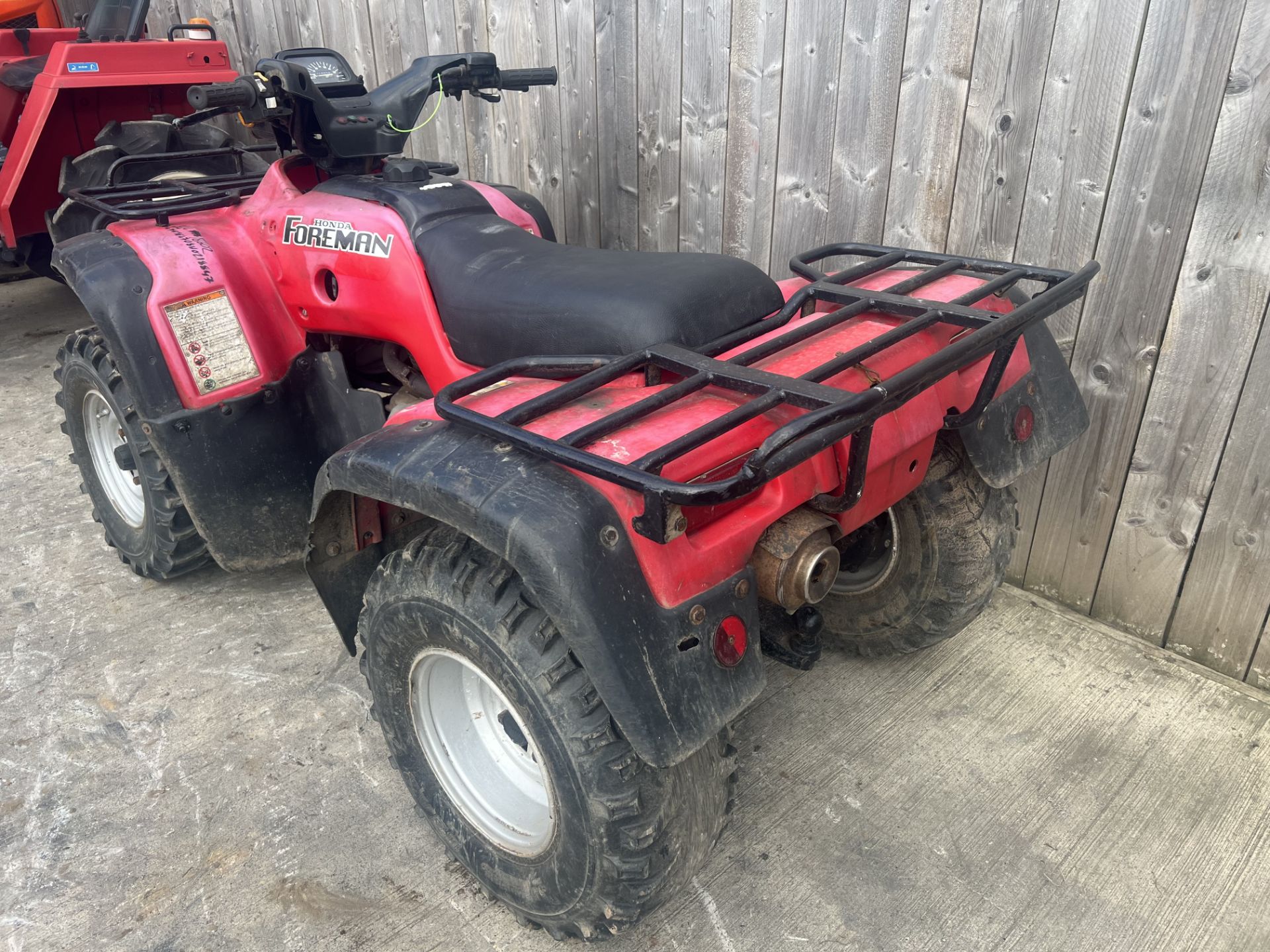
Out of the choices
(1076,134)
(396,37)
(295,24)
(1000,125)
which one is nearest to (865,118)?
(1000,125)

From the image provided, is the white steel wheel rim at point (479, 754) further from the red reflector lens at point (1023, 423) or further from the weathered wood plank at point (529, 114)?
the weathered wood plank at point (529, 114)

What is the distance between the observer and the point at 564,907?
1.74m

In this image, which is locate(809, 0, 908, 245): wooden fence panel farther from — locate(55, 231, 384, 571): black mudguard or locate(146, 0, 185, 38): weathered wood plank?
locate(146, 0, 185, 38): weathered wood plank

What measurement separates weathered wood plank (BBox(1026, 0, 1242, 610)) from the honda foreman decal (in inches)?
74.2

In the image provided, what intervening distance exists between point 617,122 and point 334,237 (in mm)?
1543

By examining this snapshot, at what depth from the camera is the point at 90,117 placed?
448 cm

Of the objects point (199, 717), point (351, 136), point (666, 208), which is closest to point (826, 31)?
point (666, 208)

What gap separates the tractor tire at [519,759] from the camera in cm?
154

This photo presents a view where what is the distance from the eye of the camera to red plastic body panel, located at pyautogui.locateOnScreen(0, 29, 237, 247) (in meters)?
4.25

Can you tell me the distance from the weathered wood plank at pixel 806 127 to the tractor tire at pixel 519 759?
1.85m

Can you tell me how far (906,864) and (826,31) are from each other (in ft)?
7.66

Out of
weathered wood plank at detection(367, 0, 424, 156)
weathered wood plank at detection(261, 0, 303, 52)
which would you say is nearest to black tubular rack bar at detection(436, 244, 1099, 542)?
weathered wood plank at detection(367, 0, 424, 156)

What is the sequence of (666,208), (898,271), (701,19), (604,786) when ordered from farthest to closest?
(666,208) → (701,19) → (898,271) → (604,786)

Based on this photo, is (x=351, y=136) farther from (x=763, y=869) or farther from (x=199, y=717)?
(x=763, y=869)
